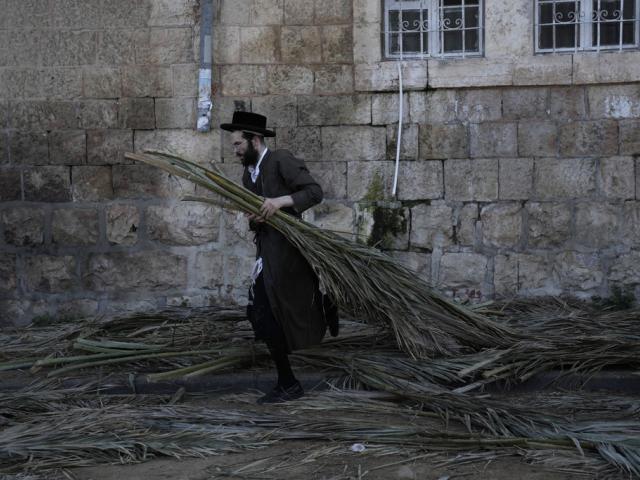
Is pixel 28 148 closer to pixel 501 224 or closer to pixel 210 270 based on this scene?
pixel 210 270

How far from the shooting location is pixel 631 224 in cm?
743

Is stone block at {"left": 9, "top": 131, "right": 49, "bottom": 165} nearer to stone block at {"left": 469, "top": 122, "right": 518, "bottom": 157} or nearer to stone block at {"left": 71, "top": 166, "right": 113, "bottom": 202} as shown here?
stone block at {"left": 71, "top": 166, "right": 113, "bottom": 202}

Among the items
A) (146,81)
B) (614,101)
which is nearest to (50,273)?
(146,81)

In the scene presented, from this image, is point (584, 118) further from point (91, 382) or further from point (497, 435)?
point (91, 382)

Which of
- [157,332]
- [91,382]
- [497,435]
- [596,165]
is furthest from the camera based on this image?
[596,165]

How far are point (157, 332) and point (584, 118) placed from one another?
142 inches

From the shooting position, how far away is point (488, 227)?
24.9 ft

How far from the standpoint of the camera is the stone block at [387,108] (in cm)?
766

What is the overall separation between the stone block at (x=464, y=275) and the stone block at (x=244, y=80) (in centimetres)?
200

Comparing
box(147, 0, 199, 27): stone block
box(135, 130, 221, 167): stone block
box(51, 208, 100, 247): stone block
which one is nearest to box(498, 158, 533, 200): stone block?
box(135, 130, 221, 167): stone block

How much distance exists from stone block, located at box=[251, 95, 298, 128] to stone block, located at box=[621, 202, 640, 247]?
265 cm

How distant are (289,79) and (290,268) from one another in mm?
2593

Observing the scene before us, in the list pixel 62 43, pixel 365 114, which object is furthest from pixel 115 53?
pixel 365 114

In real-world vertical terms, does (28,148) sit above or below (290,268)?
above
